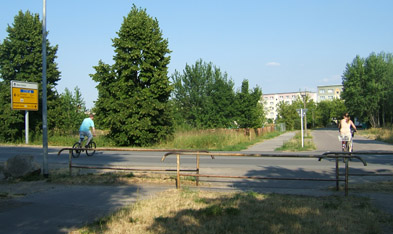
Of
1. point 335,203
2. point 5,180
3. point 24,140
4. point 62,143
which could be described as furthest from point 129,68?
point 335,203

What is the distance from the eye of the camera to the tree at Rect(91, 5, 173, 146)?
23.2 meters

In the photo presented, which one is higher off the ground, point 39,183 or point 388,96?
point 388,96

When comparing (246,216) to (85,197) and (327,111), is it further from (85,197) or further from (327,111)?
(327,111)

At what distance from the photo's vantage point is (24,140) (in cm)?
2936

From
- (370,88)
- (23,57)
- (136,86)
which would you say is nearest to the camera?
(136,86)

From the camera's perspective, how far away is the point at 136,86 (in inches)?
956

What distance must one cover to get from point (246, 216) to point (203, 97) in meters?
45.3

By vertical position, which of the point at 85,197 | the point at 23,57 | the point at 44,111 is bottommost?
Result: the point at 85,197

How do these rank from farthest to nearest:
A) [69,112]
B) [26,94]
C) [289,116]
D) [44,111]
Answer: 1. [289,116]
2. [69,112]
3. [26,94]
4. [44,111]

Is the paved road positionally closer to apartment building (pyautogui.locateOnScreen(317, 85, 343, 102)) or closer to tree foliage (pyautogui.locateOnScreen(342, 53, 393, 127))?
tree foliage (pyautogui.locateOnScreen(342, 53, 393, 127))

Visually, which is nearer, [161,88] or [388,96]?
[161,88]

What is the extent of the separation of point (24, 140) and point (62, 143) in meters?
5.87

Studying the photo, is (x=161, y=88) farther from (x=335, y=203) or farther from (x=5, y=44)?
(x=335, y=203)

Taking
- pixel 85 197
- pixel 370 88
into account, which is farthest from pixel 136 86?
pixel 370 88
